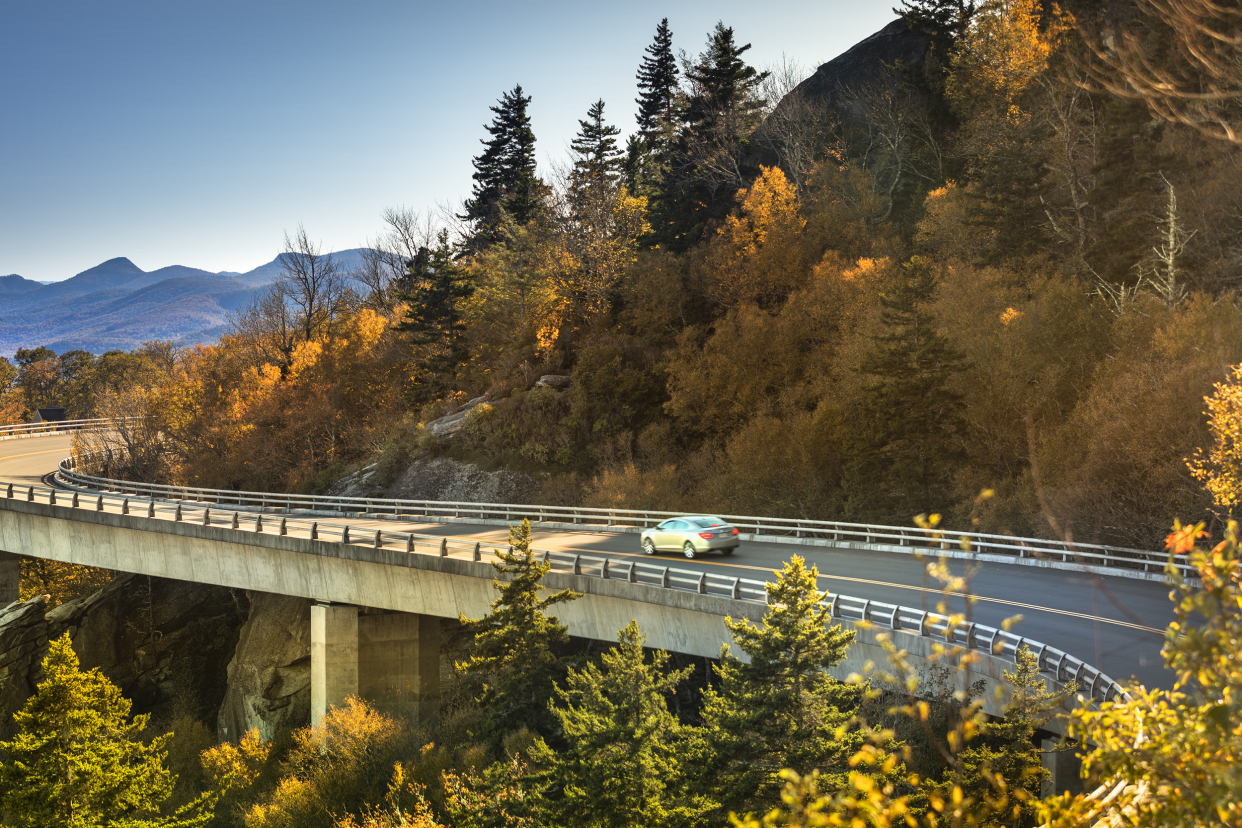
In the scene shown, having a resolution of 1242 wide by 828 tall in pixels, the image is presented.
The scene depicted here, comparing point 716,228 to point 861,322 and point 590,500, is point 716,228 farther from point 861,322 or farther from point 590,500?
point 590,500

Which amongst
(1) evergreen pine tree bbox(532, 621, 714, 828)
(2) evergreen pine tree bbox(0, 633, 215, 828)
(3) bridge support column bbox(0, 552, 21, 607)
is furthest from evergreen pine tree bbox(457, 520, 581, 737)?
(3) bridge support column bbox(0, 552, 21, 607)

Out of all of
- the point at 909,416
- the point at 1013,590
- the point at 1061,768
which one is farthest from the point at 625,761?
the point at 909,416

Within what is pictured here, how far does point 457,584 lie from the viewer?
77.6 ft

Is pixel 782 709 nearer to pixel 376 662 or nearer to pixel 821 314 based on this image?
pixel 376 662

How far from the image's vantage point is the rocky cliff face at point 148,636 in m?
33.9

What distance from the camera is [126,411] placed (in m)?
59.9

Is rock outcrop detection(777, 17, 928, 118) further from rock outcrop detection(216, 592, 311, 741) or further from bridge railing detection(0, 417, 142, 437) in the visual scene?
bridge railing detection(0, 417, 142, 437)

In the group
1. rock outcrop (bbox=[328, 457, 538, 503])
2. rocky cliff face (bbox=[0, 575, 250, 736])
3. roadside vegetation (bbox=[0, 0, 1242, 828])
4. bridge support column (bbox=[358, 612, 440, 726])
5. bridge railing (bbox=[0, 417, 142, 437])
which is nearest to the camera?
roadside vegetation (bbox=[0, 0, 1242, 828])

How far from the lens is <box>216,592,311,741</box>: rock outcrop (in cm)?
2944

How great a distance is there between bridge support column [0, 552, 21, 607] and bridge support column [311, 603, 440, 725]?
20605 millimetres

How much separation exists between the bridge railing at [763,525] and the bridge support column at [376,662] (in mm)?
6258

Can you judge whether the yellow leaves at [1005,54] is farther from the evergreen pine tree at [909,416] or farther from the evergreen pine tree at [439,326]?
the evergreen pine tree at [439,326]

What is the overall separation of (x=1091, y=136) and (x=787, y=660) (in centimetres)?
3979

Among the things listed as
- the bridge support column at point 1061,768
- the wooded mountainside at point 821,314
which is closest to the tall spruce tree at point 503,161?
the wooded mountainside at point 821,314
